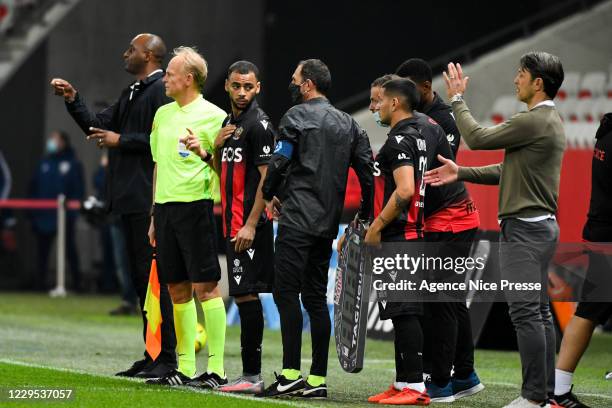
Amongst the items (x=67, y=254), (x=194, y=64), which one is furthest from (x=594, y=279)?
(x=67, y=254)

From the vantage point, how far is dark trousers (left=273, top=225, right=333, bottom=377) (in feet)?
26.3

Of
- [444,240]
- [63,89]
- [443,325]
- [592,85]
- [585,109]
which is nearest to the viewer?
[443,325]

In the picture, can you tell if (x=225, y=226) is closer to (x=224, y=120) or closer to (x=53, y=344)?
(x=224, y=120)

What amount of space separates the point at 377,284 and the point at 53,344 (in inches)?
178

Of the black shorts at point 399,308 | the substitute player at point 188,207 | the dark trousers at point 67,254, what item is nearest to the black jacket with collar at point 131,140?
the substitute player at point 188,207

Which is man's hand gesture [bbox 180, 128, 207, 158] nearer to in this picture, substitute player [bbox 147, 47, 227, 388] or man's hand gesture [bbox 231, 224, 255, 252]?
substitute player [bbox 147, 47, 227, 388]

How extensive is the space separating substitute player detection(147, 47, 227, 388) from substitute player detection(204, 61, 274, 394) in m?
0.14

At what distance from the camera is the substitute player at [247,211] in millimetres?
8164

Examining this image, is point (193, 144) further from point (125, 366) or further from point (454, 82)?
point (125, 366)

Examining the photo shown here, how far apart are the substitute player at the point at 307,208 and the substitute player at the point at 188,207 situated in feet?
1.53

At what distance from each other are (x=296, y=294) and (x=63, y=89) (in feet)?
7.31

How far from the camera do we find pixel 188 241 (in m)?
8.30

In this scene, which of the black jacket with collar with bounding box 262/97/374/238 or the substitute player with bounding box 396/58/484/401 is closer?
the black jacket with collar with bounding box 262/97/374/238

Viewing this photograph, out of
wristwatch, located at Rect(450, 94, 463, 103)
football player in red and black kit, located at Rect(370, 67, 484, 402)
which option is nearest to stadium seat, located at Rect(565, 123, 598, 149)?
football player in red and black kit, located at Rect(370, 67, 484, 402)
